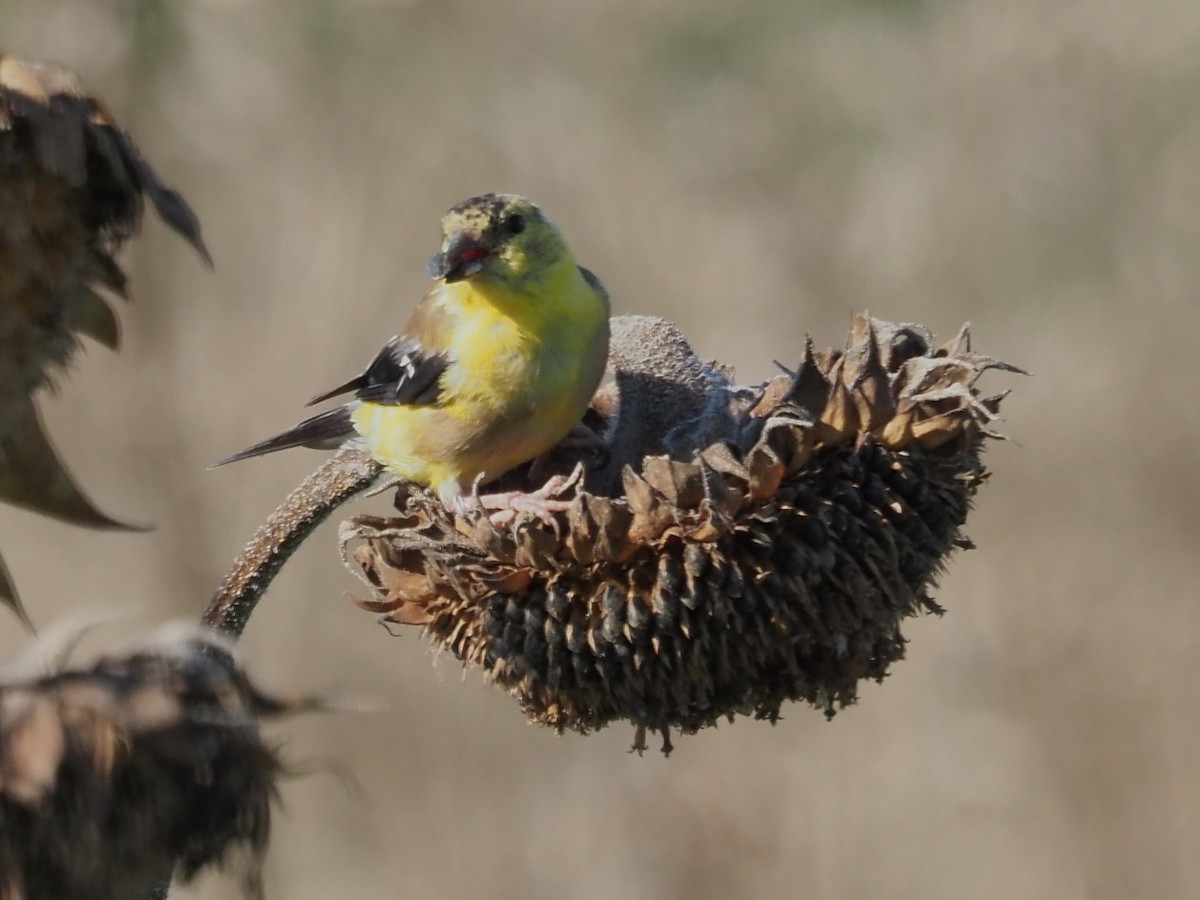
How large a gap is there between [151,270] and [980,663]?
12.4ft

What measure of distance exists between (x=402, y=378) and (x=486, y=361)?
227 mm

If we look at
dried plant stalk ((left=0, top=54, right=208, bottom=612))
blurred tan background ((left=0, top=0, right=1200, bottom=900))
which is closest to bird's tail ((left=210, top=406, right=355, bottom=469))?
dried plant stalk ((left=0, top=54, right=208, bottom=612))

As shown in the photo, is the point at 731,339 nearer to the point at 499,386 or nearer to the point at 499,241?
the point at 499,241

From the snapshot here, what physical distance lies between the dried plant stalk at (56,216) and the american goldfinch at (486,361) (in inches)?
44.0

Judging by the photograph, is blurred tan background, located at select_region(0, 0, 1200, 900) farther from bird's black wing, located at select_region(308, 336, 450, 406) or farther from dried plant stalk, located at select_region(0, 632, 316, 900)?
dried plant stalk, located at select_region(0, 632, 316, 900)

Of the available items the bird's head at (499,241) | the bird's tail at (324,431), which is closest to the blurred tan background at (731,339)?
the bird's tail at (324,431)

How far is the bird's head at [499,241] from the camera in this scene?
9.67 ft

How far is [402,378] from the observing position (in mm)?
3098

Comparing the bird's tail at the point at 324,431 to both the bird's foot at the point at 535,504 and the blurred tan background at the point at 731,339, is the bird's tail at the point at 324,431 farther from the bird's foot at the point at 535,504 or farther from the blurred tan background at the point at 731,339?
the blurred tan background at the point at 731,339

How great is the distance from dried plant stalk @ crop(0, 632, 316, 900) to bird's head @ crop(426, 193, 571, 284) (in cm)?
179

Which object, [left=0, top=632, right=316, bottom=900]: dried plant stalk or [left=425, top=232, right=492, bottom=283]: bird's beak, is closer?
[left=0, top=632, right=316, bottom=900]: dried plant stalk

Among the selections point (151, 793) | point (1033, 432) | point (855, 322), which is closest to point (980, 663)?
point (1033, 432)

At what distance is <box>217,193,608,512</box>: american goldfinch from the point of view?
2686mm

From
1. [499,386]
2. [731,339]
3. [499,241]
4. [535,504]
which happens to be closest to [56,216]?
[535,504]
